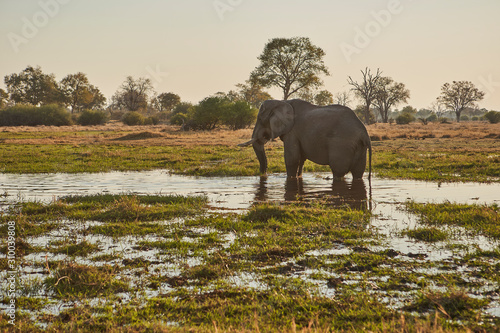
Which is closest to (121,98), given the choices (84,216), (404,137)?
(404,137)

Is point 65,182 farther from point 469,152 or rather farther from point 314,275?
point 469,152

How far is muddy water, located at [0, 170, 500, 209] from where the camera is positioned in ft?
32.9

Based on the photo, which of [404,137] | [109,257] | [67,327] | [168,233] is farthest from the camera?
[404,137]

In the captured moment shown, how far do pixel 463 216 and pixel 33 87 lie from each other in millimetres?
97612

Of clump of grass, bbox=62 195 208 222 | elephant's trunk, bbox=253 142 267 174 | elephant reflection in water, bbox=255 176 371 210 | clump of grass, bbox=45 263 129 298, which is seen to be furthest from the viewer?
elephant's trunk, bbox=253 142 267 174

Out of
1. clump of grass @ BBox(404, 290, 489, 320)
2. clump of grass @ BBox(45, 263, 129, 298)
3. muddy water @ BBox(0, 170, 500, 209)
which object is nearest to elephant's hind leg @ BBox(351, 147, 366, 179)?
muddy water @ BBox(0, 170, 500, 209)

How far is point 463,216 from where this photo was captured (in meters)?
7.65

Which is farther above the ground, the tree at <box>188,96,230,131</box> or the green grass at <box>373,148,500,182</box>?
the tree at <box>188,96,230,131</box>

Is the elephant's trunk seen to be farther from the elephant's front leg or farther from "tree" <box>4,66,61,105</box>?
"tree" <box>4,66,61,105</box>

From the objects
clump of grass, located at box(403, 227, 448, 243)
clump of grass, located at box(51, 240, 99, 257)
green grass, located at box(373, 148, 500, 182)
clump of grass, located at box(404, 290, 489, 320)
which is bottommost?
clump of grass, located at box(404, 290, 489, 320)

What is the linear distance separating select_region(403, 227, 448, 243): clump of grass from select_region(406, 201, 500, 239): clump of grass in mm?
634

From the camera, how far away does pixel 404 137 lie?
1314 inches

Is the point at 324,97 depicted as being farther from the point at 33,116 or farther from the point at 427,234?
the point at 427,234

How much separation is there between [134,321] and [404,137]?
106 feet
